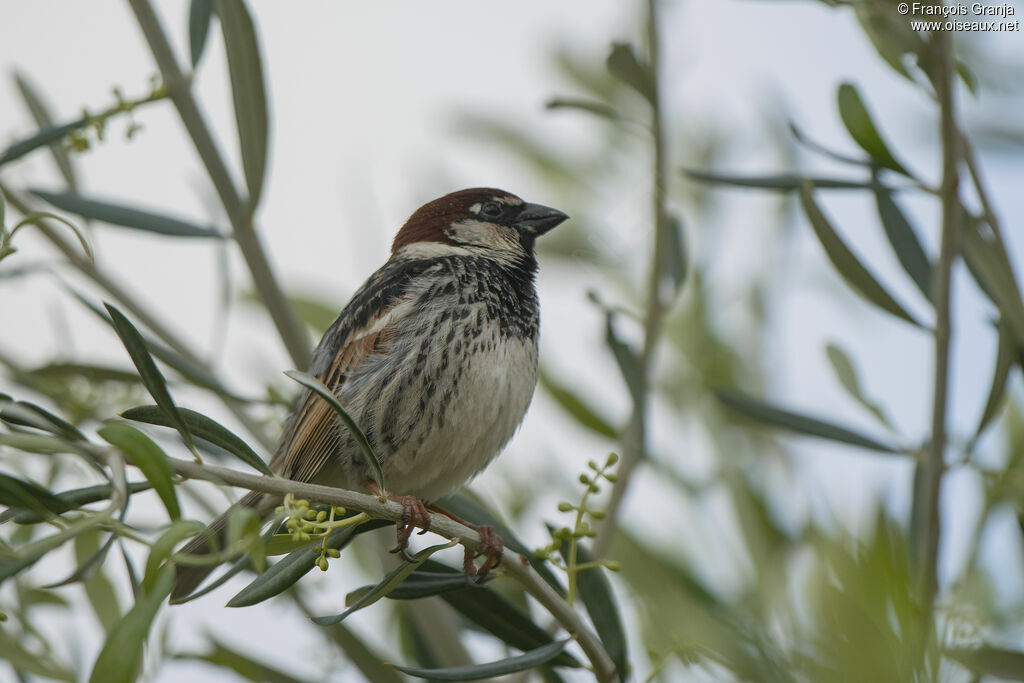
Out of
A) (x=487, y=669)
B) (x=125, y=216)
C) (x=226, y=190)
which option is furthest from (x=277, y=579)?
(x=125, y=216)

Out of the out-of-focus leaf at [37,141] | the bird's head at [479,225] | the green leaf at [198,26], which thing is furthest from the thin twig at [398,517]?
the bird's head at [479,225]

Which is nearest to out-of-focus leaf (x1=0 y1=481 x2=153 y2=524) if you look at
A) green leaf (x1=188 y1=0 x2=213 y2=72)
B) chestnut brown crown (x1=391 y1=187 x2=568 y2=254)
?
green leaf (x1=188 y1=0 x2=213 y2=72)

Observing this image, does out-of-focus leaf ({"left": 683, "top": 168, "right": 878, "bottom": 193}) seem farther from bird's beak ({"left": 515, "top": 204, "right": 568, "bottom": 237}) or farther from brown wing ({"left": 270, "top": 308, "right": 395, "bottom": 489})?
bird's beak ({"left": 515, "top": 204, "right": 568, "bottom": 237})

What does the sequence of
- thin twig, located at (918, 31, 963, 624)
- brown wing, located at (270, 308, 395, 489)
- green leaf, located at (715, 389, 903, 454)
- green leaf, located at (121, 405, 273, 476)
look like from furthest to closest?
brown wing, located at (270, 308, 395, 489), green leaf, located at (715, 389, 903, 454), thin twig, located at (918, 31, 963, 624), green leaf, located at (121, 405, 273, 476)

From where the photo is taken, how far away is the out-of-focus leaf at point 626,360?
2.38 m

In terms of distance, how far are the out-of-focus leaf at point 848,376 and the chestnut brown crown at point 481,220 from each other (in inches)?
43.9

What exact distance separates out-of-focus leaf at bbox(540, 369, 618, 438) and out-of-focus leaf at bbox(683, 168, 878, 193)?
0.86 meters

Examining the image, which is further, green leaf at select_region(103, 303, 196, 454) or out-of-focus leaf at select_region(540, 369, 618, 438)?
out-of-focus leaf at select_region(540, 369, 618, 438)

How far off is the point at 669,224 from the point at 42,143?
4.64 ft

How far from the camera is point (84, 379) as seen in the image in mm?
2572

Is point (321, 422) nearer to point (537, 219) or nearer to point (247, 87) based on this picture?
point (247, 87)

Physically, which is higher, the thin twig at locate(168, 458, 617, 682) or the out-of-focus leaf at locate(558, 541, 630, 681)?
the thin twig at locate(168, 458, 617, 682)

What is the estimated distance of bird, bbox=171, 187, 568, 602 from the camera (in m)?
2.69

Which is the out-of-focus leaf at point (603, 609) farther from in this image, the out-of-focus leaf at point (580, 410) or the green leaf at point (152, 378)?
the out-of-focus leaf at point (580, 410)
